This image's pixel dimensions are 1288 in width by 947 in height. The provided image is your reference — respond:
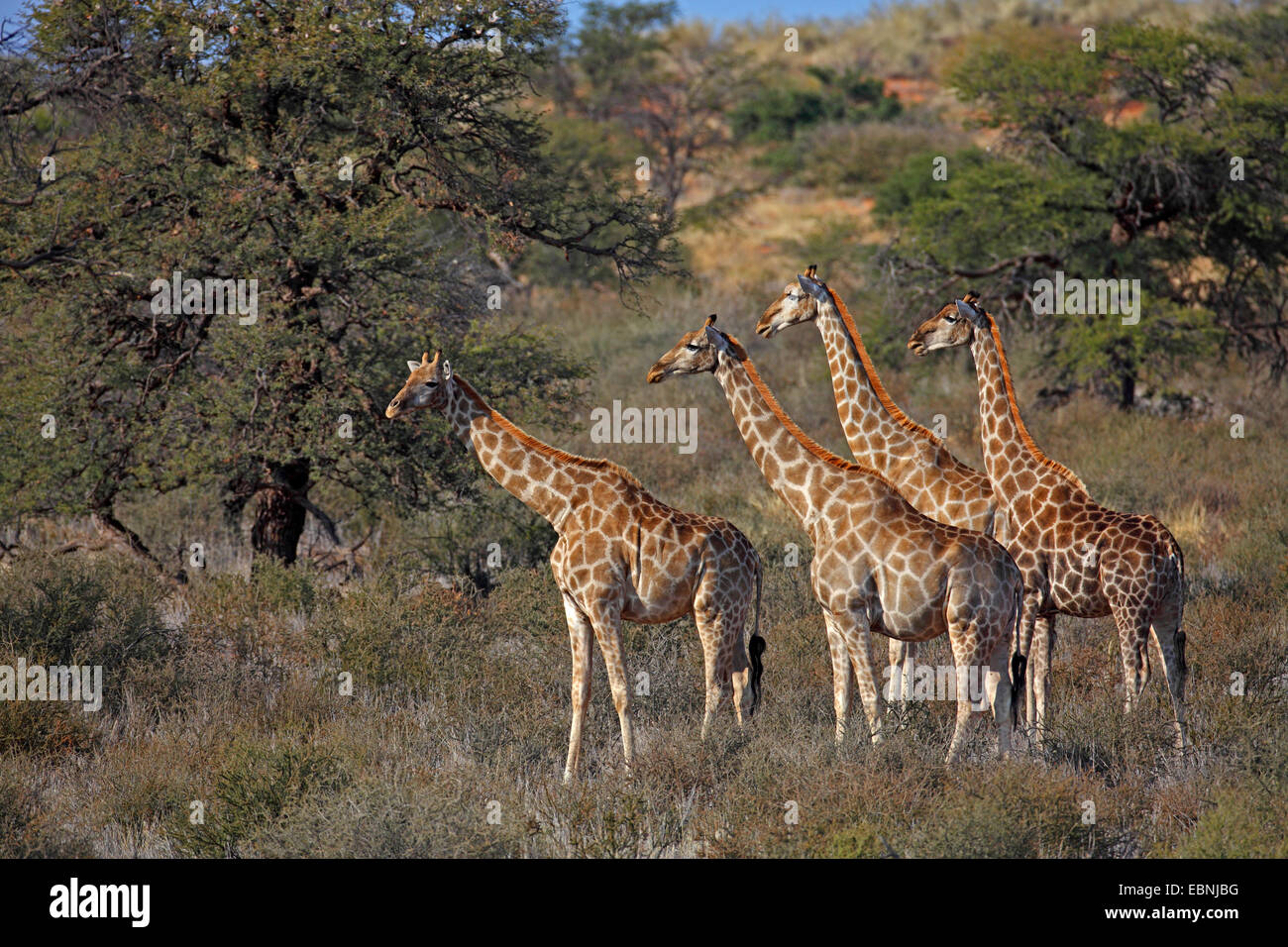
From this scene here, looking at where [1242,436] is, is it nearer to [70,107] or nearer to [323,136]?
[323,136]

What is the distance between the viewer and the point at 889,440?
363 inches

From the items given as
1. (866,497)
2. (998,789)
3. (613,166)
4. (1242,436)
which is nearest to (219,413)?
(866,497)

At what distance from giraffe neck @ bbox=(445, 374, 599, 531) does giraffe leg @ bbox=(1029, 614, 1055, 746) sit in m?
3.26

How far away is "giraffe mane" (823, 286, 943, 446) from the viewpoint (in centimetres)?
879

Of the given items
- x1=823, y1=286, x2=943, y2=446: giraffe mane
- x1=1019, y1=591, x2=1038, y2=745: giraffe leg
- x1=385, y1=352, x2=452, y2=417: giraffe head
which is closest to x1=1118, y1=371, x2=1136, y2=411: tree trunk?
x1=823, y1=286, x2=943, y2=446: giraffe mane

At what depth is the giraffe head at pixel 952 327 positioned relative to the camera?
920cm

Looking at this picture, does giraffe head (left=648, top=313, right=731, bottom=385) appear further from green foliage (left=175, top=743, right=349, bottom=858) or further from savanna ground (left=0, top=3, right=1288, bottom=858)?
green foliage (left=175, top=743, right=349, bottom=858)

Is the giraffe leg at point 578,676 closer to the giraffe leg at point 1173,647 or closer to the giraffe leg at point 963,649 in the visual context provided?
the giraffe leg at point 963,649

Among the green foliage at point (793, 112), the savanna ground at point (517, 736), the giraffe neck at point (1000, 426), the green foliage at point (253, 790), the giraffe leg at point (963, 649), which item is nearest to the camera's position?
the savanna ground at point (517, 736)

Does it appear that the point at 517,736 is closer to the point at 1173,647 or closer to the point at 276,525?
the point at 1173,647

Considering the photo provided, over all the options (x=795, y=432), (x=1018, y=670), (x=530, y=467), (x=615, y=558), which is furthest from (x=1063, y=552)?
(x=530, y=467)

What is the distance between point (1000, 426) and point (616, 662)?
3206 millimetres

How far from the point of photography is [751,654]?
8281 millimetres

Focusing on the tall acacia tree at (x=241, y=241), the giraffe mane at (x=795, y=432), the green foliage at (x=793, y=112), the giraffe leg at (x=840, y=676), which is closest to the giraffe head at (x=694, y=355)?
the giraffe mane at (x=795, y=432)
